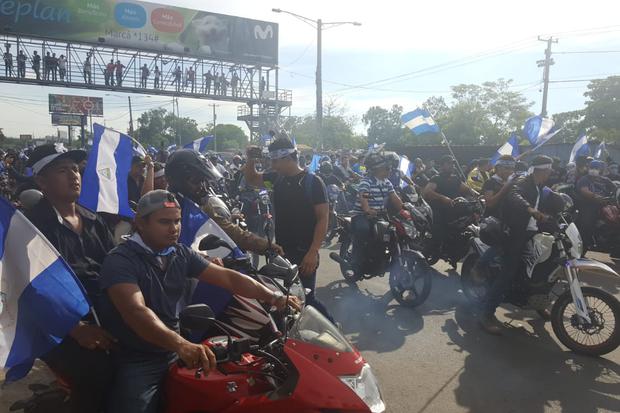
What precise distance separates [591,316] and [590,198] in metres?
4.68

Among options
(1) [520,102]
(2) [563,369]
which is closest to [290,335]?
(2) [563,369]

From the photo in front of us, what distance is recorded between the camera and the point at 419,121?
31.4ft

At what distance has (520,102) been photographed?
49.2 m

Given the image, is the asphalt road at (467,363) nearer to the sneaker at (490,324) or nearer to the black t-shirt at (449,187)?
the sneaker at (490,324)

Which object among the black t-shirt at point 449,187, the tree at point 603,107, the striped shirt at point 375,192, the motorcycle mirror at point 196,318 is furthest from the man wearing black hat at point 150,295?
the tree at point 603,107

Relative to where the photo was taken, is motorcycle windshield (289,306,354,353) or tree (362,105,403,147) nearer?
motorcycle windshield (289,306,354,353)

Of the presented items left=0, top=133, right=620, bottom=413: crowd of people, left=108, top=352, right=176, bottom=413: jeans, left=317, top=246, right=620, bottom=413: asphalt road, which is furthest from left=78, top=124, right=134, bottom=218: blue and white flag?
left=317, top=246, right=620, bottom=413: asphalt road

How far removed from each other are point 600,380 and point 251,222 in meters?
5.93

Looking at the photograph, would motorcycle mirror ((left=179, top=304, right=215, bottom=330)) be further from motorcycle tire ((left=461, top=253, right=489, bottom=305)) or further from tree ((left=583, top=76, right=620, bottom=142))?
tree ((left=583, top=76, right=620, bottom=142))

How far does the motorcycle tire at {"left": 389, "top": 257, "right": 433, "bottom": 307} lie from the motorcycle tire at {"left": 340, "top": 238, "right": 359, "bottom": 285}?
0.61 m

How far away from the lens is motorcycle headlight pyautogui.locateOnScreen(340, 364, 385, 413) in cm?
192

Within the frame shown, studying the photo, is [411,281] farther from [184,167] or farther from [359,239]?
[184,167]

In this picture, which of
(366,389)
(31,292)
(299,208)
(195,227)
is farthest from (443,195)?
(31,292)

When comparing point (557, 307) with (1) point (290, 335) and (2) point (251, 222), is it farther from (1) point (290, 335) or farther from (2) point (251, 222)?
(2) point (251, 222)
